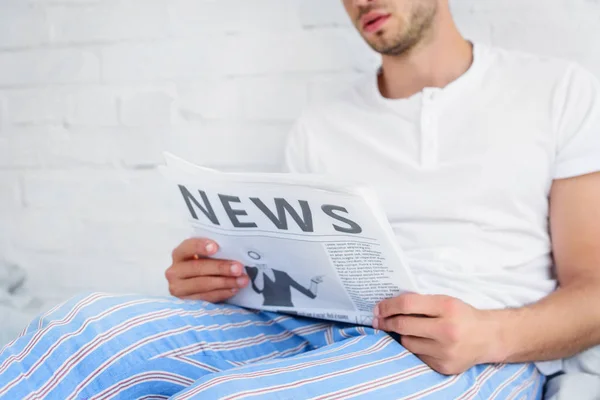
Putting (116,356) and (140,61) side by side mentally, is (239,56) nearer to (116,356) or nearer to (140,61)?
(140,61)

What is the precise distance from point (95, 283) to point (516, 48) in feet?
2.95

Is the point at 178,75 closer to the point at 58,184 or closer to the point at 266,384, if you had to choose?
the point at 58,184

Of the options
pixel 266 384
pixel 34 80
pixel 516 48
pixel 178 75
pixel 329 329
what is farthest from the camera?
pixel 34 80

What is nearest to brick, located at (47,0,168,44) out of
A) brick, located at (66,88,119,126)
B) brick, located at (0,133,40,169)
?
brick, located at (66,88,119,126)

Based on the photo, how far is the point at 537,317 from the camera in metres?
0.72

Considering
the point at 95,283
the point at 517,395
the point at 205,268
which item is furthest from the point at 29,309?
the point at 517,395

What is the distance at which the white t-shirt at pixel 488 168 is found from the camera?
2.68 ft

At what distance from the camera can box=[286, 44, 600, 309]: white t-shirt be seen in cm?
82

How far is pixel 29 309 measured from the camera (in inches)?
48.2

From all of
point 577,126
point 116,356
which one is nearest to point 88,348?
point 116,356

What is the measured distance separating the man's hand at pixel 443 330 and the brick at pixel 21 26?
3.22 feet

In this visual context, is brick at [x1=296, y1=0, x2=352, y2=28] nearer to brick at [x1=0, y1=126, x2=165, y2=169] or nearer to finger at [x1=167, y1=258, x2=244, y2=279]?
brick at [x1=0, y1=126, x2=165, y2=169]

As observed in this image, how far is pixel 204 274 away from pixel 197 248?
1.7 inches

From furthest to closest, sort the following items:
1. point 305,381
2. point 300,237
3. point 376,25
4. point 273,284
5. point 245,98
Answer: point 245,98
point 376,25
point 273,284
point 300,237
point 305,381
